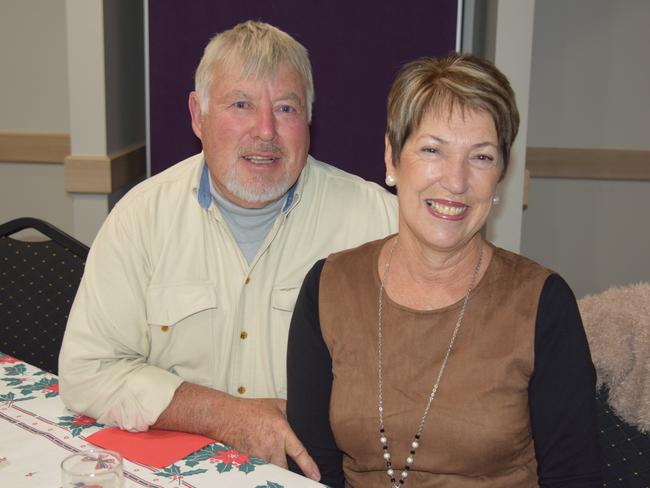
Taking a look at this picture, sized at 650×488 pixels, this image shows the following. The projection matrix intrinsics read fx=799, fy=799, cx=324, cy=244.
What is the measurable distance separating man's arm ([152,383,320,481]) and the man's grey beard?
454 millimetres

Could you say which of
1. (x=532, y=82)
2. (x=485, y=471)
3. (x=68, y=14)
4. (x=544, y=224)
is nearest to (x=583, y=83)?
(x=532, y=82)

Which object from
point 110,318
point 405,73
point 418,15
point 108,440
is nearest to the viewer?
point 108,440

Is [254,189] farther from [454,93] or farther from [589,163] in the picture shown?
[589,163]

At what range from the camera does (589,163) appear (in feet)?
10.8

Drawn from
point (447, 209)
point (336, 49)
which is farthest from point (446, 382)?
point (336, 49)

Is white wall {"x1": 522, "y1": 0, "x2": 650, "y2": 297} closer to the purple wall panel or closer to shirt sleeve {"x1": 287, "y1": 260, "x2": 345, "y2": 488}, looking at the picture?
the purple wall panel

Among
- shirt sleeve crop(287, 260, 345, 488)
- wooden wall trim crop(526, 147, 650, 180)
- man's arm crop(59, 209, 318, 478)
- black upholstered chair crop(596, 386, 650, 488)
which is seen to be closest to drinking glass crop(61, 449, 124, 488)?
man's arm crop(59, 209, 318, 478)

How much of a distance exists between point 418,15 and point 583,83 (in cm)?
93

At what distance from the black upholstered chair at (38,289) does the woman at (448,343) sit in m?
0.78

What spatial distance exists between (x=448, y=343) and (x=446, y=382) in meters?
0.07

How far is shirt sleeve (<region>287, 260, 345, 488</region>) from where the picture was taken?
5.18 ft

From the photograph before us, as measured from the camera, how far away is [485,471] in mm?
1460

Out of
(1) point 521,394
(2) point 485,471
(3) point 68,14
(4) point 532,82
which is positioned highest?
(3) point 68,14

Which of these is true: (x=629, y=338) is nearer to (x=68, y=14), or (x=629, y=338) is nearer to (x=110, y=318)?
(x=110, y=318)
